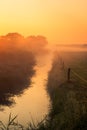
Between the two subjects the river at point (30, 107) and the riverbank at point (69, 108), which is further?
the river at point (30, 107)

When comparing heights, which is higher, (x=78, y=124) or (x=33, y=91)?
(x=78, y=124)

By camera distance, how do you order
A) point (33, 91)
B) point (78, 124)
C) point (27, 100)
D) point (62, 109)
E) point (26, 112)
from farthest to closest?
1. point (33, 91)
2. point (27, 100)
3. point (26, 112)
4. point (62, 109)
5. point (78, 124)

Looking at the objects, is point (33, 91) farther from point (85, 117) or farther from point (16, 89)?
point (85, 117)

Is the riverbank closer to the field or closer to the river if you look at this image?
the field

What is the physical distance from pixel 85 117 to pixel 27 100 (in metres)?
15.6

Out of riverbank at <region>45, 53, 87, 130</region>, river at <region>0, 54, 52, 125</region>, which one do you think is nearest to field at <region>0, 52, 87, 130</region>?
riverbank at <region>45, 53, 87, 130</region>


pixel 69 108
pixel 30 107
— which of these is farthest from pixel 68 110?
pixel 30 107

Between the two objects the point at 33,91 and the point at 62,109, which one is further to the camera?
the point at 33,91

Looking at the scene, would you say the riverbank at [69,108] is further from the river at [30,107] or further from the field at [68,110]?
the river at [30,107]

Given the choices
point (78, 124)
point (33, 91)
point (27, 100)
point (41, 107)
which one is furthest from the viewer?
point (33, 91)

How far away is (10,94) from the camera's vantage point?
29.1 metres

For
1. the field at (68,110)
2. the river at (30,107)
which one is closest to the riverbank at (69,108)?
the field at (68,110)

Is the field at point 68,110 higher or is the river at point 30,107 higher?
the field at point 68,110

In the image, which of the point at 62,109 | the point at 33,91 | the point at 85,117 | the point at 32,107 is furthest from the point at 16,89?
the point at 85,117
